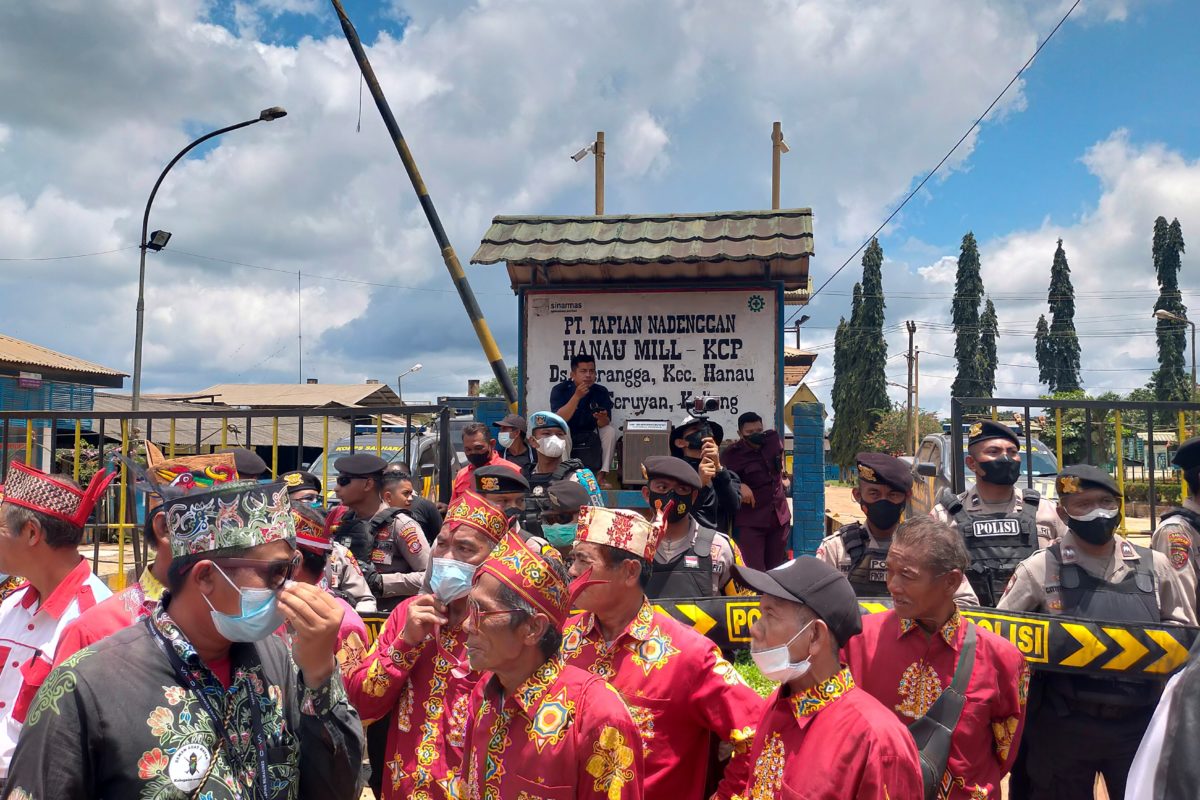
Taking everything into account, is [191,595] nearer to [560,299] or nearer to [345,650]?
[345,650]

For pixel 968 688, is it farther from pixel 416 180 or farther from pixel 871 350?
pixel 871 350

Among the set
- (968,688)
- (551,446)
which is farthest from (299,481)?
(968,688)

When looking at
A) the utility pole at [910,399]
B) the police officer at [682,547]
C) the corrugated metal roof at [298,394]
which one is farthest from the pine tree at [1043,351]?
the police officer at [682,547]

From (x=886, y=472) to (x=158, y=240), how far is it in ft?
46.8

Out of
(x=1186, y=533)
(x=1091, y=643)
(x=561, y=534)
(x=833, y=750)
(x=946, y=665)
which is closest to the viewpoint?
(x=833, y=750)

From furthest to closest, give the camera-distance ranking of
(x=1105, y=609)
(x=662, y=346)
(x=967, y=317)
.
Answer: (x=967, y=317) → (x=662, y=346) → (x=1105, y=609)

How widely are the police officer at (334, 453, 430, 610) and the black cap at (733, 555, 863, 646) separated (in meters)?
2.90

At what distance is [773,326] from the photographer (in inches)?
303

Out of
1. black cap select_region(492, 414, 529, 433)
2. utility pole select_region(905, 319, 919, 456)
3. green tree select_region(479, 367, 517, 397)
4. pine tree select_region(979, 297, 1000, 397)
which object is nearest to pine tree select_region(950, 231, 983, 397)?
pine tree select_region(979, 297, 1000, 397)

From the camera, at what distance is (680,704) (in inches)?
111

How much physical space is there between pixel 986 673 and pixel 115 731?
8.42ft

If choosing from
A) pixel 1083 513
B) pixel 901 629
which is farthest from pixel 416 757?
pixel 1083 513

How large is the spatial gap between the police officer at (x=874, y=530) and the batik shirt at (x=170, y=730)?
9.01ft

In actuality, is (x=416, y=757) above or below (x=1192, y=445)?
below
